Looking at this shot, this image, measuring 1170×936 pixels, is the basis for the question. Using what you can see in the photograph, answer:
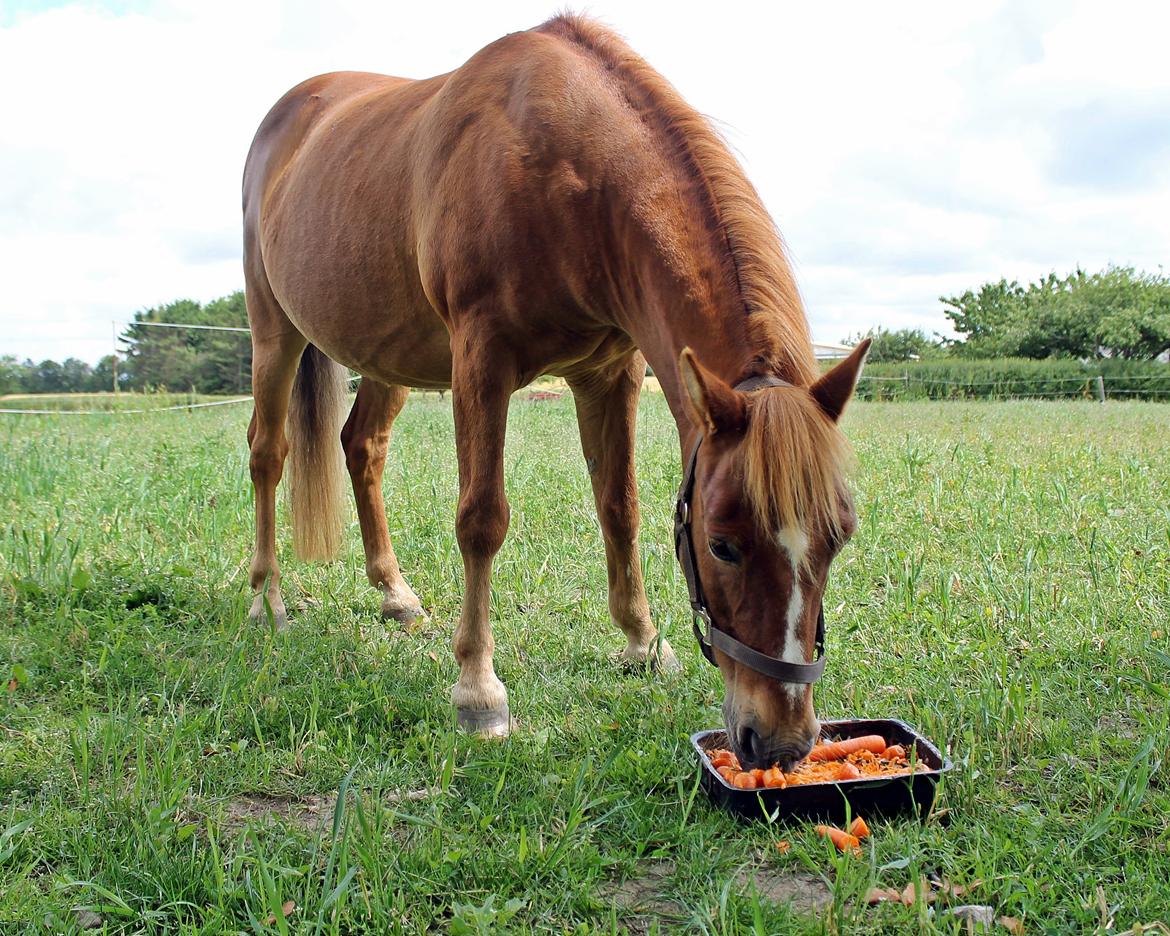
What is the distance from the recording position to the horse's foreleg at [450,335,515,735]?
285 cm

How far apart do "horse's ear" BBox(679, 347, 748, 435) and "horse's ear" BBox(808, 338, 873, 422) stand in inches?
7.6

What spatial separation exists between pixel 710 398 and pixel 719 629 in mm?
594

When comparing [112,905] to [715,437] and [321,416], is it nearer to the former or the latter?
[715,437]

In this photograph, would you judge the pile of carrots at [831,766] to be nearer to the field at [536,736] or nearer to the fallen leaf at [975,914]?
the field at [536,736]

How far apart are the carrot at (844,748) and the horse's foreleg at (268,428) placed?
111 inches

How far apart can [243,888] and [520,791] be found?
76 centimetres

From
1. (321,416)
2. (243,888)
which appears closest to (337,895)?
(243,888)

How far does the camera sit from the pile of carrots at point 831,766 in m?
2.15

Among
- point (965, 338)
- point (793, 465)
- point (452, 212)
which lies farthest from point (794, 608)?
point (965, 338)

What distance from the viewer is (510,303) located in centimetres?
282

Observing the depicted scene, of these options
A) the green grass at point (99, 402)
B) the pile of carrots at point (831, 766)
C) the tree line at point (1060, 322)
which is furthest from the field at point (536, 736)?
the tree line at point (1060, 322)

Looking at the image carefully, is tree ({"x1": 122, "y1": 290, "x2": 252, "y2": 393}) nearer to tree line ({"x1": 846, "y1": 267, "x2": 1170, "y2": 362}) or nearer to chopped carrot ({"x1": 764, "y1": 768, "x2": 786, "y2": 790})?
chopped carrot ({"x1": 764, "y1": 768, "x2": 786, "y2": 790})

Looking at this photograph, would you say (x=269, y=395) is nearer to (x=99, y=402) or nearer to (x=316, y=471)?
(x=316, y=471)

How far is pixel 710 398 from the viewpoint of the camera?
2.04 m
